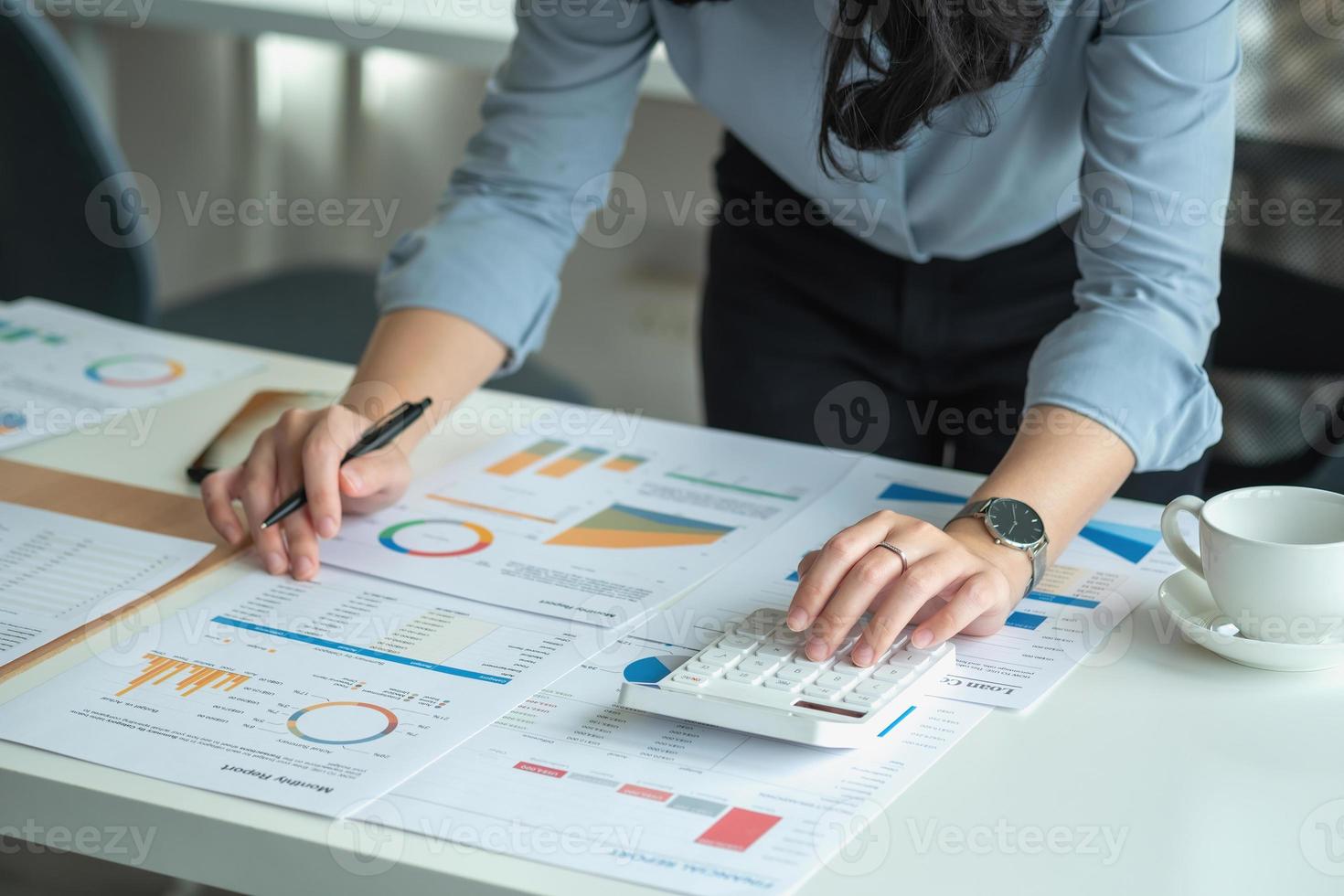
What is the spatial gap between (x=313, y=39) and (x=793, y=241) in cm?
123

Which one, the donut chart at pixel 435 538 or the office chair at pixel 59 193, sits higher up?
the office chair at pixel 59 193

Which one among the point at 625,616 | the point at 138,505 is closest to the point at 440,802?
the point at 625,616

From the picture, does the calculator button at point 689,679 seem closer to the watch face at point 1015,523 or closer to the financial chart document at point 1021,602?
the financial chart document at point 1021,602

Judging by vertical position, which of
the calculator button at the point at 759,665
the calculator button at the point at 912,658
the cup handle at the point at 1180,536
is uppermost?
the cup handle at the point at 1180,536

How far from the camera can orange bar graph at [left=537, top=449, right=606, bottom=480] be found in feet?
3.29

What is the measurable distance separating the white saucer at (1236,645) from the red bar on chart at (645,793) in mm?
317

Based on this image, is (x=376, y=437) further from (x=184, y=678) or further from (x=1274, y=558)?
(x=1274, y=558)

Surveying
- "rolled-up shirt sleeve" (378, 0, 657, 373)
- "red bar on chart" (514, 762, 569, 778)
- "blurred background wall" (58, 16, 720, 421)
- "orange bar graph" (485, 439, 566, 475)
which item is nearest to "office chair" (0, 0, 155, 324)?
"rolled-up shirt sleeve" (378, 0, 657, 373)

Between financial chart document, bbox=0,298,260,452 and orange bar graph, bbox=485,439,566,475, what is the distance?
282 mm

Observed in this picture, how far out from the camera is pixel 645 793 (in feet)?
2.04

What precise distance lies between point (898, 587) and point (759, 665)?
0.29ft

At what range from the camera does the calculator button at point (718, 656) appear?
27.7 inches

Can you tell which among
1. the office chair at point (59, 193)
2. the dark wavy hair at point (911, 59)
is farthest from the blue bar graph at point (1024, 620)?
the office chair at point (59, 193)

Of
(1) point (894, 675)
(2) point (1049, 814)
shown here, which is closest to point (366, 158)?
(1) point (894, 675)
